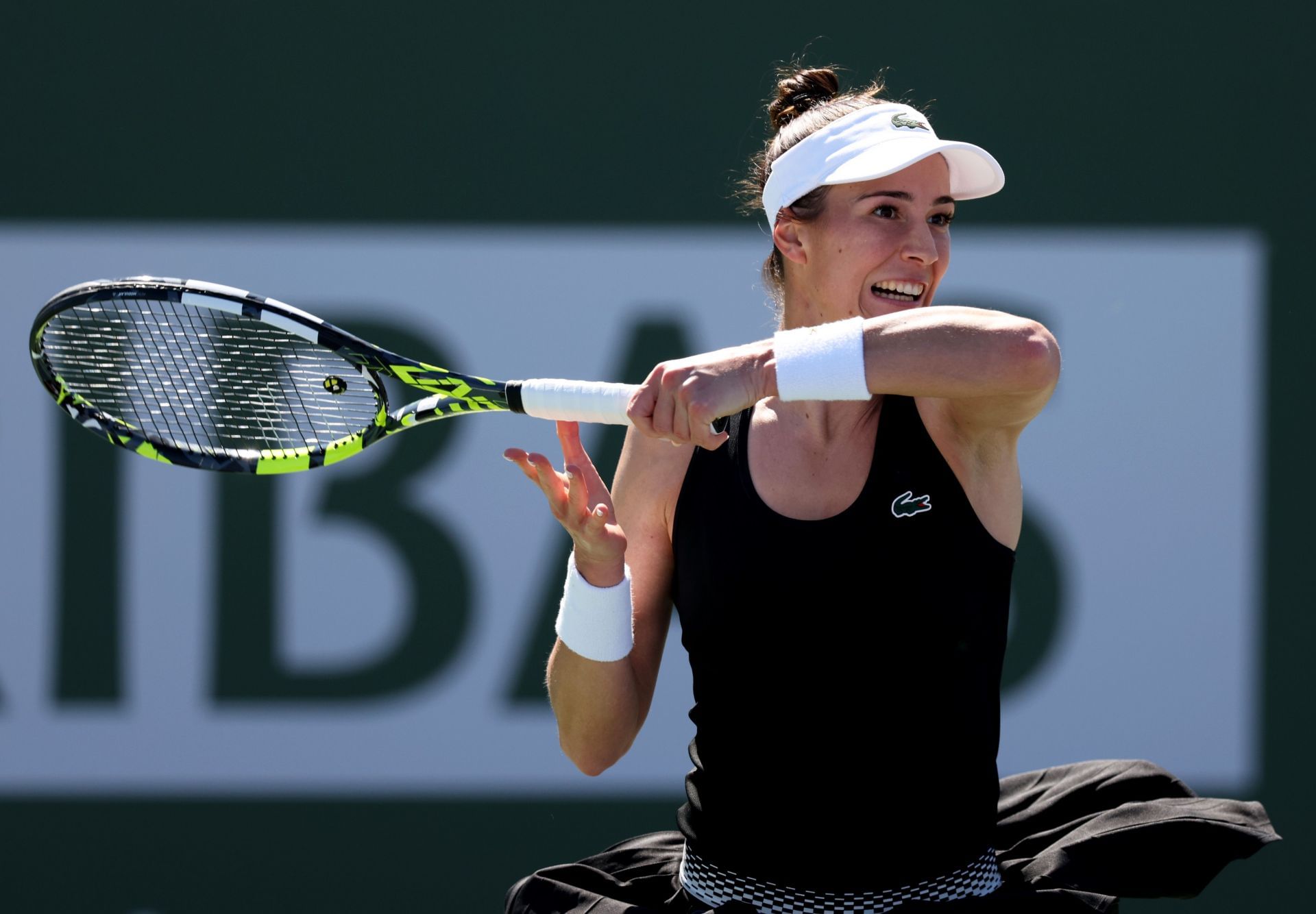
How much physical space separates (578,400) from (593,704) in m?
0.42

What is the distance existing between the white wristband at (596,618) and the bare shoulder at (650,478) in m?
0.09

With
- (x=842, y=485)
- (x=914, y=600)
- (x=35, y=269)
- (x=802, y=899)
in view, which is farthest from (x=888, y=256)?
(x=35, y=269)

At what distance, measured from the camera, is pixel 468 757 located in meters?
3.51

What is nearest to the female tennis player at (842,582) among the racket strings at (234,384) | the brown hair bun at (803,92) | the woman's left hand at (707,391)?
the woman's left hand at (707,391)

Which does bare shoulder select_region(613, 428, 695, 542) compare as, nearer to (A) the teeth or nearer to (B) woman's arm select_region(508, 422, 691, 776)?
(B) woman's arm select_region(508, 422, 691, 776)

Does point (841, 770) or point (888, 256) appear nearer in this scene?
point (841, 770)

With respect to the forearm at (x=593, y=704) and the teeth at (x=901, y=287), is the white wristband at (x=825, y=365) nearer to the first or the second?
the teeth at (x=901, y=287)

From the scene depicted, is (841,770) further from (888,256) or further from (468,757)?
(468,757)

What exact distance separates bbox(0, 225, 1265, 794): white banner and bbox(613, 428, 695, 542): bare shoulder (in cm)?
148

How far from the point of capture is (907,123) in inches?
77.5

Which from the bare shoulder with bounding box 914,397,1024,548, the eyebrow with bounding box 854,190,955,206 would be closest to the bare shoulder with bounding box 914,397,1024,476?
the bare shoulder with bounding box 914,397,1024,548

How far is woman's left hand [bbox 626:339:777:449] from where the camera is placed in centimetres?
166

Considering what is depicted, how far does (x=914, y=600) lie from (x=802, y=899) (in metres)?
0.38

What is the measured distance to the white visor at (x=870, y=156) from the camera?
1.88m
